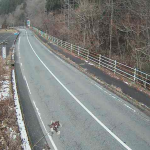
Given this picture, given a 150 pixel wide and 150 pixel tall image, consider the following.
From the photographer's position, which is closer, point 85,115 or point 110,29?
point 85,115

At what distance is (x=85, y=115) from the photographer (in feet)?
30.2

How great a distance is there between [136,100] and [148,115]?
1.62 meters

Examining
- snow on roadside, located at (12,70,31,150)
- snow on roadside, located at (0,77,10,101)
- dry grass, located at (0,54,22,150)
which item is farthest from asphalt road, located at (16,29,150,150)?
snow on roadside, located at (0,77,10,101)

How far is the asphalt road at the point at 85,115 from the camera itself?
720cm

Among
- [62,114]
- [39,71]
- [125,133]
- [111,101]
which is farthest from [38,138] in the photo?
[39,71]

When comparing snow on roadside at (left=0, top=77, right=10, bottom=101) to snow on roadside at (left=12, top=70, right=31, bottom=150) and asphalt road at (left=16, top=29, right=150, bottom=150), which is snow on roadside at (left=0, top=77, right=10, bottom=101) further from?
asphalt road at (left=16, top=29, right=150, bottom=150)

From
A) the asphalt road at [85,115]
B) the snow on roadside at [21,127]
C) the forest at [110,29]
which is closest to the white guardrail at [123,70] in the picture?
the forest at [110,29]

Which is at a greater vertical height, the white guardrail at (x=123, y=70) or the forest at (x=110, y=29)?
the forest at (x=110, y=29)

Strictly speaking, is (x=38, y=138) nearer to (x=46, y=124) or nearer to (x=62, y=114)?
(x=46, y=124)

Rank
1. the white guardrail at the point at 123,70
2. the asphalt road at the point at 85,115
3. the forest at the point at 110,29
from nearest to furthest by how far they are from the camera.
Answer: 1. the asphalt road at the point at 85,115
2. the white guardrail at the point at 123,70
3. the forest at the point at 110,29

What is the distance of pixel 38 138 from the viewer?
7.44 m

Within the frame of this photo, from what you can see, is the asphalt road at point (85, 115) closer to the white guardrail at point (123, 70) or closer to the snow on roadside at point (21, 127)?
the snow on roadside at point (21, 127)

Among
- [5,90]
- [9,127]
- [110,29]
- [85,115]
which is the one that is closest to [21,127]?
[9,127]

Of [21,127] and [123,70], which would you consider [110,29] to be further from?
[21,127]
